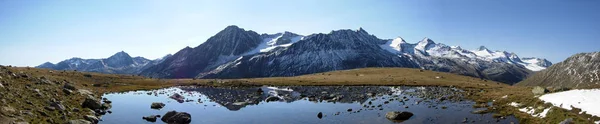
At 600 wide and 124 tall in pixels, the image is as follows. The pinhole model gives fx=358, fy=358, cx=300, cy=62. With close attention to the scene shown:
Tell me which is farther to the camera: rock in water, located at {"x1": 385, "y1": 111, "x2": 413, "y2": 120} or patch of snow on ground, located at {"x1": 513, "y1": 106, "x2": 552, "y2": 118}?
rock in water, located at {"x1": 385, "y1": 111, "x2": 413, "y2": 120}

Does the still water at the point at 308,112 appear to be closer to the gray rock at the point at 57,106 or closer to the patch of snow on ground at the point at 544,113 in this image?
the patch of snow on ground at the point at 544,113

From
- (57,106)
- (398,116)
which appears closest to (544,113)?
(398,116)

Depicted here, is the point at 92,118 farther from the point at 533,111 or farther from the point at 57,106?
the point at 533,111

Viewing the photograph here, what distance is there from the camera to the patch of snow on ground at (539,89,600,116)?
114ft

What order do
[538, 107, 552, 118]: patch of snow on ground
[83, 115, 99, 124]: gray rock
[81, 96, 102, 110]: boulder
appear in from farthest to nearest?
[81, 96, 102, 110]: boulder
[83, 115, 99, 124]: gray rock
[538, 107, 552, 118]: patch of snow on ground

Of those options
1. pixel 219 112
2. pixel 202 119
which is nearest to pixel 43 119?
pixel 202 119

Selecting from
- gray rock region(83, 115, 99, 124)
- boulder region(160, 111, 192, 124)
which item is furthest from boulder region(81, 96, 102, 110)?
boulder region(160, 111, 192, 124)

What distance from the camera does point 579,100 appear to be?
1500 inches

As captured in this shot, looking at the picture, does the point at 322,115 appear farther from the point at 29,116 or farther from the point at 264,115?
the point at 29,116

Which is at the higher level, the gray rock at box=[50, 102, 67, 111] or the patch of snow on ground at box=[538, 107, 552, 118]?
the gray rock at box=[50, 102, 67, 111]

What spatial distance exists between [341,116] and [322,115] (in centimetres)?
258

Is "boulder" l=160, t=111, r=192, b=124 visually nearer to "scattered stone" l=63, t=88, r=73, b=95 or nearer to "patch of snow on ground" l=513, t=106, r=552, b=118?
"scattered stone" l=63, t=88, r=73, b=95

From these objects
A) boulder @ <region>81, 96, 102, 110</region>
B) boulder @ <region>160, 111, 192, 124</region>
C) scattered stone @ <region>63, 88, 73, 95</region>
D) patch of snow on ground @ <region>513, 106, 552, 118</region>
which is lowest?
boulder @ <region>160, 111, 192, 124</region>

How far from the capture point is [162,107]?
56.5 meters
